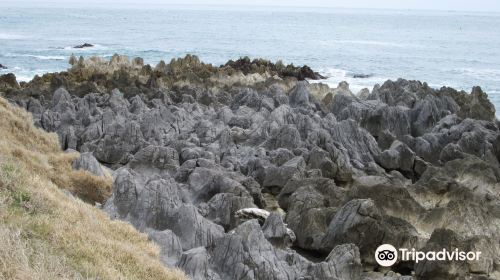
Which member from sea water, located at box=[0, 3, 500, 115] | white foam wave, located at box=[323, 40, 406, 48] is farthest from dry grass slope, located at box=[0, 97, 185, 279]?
white foam wave, located at box=[323, 40, 406, 48]

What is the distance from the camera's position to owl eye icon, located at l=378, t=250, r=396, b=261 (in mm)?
22536

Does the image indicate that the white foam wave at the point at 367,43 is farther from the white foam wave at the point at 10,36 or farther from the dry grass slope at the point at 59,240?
the dry grass slope at the point at 59,240

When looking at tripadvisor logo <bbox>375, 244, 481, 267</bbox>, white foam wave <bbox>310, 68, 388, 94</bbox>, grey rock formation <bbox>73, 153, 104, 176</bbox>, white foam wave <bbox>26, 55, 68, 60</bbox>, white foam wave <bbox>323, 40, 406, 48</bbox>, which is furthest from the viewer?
white foam wave <bbox>323, 40, 406, 48</bbox>

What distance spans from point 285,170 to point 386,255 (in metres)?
8.91

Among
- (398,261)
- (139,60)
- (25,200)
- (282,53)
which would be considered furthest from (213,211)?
(282,53)

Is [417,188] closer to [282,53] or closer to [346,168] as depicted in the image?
[346,168]

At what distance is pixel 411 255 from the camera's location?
2267 cm

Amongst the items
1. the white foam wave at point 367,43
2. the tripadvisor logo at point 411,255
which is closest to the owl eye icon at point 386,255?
the tripadvisor logo at point 411,255

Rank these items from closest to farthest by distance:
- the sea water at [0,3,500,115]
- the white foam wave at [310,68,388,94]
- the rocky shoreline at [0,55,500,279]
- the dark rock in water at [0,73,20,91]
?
the rocky shoreline at [0,55,500,279] < the dark rock in water at [0,73,20,91] < the white foam wave at [310,68,388,94] < the sea water at [0,3,500,115]

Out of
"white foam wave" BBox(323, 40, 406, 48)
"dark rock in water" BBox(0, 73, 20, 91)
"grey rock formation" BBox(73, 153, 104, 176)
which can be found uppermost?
"grey rock formation" BBox(73, 153, 104, 176)

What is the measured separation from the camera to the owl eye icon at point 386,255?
22536mm

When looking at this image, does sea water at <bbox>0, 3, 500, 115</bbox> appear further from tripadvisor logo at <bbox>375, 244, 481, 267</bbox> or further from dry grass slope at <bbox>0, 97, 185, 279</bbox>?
dry grass slope at <bbox>0, 97, 185, 279</bbox>

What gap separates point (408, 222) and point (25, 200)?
1475 centimetres

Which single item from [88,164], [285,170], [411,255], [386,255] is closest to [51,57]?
[88,164]
